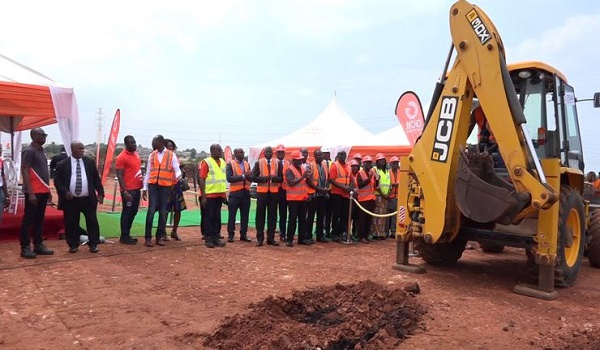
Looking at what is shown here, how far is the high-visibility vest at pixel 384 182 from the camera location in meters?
10.1

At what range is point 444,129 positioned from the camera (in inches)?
226

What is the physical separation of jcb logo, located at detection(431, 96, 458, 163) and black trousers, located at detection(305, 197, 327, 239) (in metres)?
3.81

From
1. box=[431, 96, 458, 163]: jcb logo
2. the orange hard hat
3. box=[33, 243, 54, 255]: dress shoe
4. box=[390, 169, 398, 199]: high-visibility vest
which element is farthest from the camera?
box=[390, 169, 398, 199]: high-visibility vest

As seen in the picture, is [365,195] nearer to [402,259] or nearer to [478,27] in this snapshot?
[402,259]

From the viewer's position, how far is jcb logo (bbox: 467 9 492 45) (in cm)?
541

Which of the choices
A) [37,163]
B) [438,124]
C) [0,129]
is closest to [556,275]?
[438,124]

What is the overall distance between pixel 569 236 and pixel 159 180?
6.32 metres

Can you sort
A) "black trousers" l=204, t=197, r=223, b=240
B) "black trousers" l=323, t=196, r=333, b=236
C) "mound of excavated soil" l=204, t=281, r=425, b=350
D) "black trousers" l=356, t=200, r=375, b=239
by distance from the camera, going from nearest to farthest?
"mound of excavated soil" l=204, t=281, r=425, b=350, "black trousers" l=204, t=197, r=223, b=240, "black trousers" l=323, t=196, r=333, b=236, "black trousers" l=356, t=200, r=375, b=239

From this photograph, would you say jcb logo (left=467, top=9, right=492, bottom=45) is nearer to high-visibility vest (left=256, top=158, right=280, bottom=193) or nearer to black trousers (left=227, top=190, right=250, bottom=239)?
high-visibility vest (left=256, top=158, right=280, bottom=193)

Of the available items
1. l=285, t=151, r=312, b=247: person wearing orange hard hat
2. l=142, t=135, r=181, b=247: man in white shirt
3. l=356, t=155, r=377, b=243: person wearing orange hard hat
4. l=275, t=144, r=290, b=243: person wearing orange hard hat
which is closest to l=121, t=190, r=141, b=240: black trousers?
l=142, t=135, r=181, b=247: man in white shirt

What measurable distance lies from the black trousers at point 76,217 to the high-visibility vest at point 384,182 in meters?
5.76

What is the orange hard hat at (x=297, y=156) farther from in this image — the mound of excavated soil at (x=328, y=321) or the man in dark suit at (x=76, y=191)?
the mound of excavated soil at (x=328, y=321)

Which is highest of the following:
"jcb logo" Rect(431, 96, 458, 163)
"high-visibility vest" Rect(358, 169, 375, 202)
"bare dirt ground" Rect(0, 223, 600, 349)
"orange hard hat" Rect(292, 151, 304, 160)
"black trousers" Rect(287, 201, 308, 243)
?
"jcb logo" Rect(431, 96, 458, 163)

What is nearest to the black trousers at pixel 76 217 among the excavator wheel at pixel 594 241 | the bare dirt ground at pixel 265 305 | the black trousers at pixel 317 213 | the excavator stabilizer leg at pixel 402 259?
the bare dirt ground at pixel 265 305
